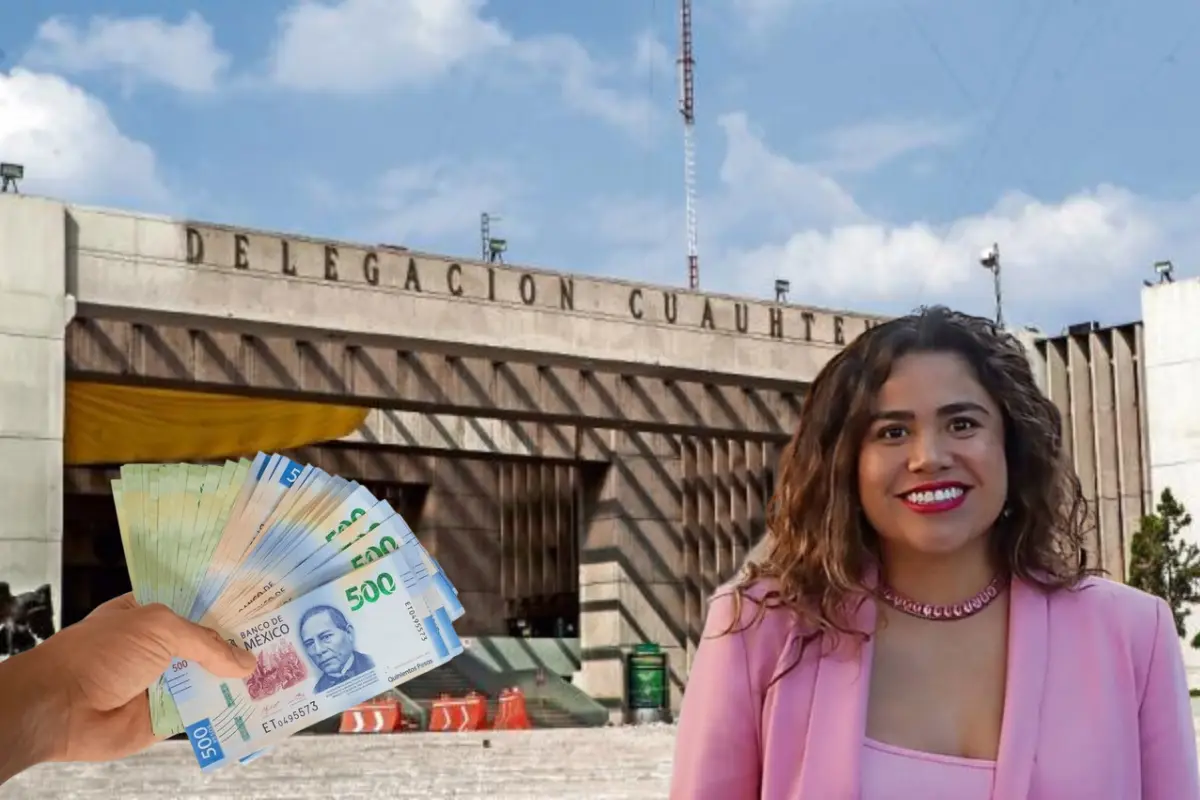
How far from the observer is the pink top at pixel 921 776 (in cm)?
202

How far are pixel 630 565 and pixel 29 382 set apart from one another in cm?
1283

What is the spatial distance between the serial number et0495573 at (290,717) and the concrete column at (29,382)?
842 inches

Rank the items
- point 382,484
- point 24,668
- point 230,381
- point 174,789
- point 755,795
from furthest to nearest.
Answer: point 382,484 < point 230,381 < point 174,789 < point 755,795 < point 24,668

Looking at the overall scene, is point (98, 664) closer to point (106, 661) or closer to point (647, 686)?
point (106, 661)

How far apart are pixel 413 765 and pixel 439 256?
34.0 ft

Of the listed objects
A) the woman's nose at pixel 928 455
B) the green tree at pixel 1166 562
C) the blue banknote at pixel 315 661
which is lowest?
the blue banknote at pixel 315 661

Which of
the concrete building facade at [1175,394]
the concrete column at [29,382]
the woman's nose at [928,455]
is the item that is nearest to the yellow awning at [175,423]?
the concrete column at [29,382]

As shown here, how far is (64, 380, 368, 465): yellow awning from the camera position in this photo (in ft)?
87.1

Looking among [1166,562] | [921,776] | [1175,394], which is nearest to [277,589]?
[921,776]

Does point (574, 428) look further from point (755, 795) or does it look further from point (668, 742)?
point (755, 795)

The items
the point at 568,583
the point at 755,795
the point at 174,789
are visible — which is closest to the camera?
the point at 755,795

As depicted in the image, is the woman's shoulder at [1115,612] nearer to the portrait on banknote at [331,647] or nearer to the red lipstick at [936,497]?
the red lipstick at [936,497]

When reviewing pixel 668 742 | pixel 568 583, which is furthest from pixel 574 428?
pixel 668 742

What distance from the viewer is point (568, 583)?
1602 inches
